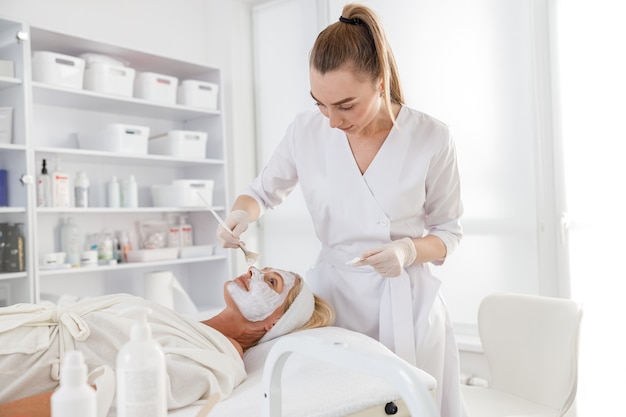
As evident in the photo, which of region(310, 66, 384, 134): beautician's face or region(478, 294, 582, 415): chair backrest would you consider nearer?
region(310, 66, 384, 134): beautician's face

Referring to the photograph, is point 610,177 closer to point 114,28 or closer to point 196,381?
point 196,381

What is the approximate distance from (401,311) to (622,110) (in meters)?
1.59

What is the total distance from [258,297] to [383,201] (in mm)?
412

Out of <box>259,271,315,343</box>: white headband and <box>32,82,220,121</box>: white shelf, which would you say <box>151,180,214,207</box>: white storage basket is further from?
<box>259,271,315,343</box>: white headband

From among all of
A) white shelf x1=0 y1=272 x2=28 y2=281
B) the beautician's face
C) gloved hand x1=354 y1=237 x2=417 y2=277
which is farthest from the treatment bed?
white shelf x1=0 y1=272 x2=28 y2=281

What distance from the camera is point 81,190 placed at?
9.62 ft

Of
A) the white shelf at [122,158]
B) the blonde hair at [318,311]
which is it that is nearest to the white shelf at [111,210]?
the white shelf at [122,158]

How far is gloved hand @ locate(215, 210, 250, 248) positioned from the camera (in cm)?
164

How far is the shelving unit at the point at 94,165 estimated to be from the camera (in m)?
2.65

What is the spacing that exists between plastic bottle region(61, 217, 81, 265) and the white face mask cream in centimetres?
151

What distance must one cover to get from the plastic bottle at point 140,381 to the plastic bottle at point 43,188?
7.47 feet

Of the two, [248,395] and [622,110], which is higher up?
[622,110]

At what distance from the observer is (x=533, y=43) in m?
2.78

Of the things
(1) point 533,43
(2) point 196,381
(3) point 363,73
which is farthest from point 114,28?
(2) point 196,381
